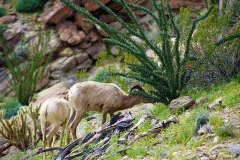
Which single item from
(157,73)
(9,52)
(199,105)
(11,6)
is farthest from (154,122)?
(11,6)

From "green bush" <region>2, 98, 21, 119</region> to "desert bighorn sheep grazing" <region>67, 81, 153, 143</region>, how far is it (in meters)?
8.16

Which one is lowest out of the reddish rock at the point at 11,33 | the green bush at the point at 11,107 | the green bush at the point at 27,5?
the green bush at the point at 11,107

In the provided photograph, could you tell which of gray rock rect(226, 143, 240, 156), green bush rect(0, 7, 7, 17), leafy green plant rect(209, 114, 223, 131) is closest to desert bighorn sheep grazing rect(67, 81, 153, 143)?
leafy green plant rect(209, 114, 223, 131)

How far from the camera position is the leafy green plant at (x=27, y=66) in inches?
666

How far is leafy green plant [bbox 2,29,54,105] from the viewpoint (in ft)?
55.5

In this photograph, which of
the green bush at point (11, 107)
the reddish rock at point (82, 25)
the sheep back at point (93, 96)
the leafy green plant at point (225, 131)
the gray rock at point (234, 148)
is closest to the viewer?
the gray rock at point (234, 148)

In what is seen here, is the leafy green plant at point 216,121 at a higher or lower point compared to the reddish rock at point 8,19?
lower

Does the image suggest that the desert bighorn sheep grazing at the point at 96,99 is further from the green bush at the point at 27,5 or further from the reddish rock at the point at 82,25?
the green bush at the point at 27,5

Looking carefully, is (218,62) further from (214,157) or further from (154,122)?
(214,157)

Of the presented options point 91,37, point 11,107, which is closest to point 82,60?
point 91,37

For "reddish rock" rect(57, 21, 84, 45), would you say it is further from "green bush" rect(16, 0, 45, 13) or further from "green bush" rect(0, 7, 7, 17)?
"green bush" rect(0, 7, 7, 17)

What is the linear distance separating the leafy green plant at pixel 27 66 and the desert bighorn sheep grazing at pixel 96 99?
8893 millimetres

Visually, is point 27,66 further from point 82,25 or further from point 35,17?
point 35,17

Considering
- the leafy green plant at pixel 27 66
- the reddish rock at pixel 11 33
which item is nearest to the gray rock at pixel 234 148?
the leafy green plant at pixel 27 66
